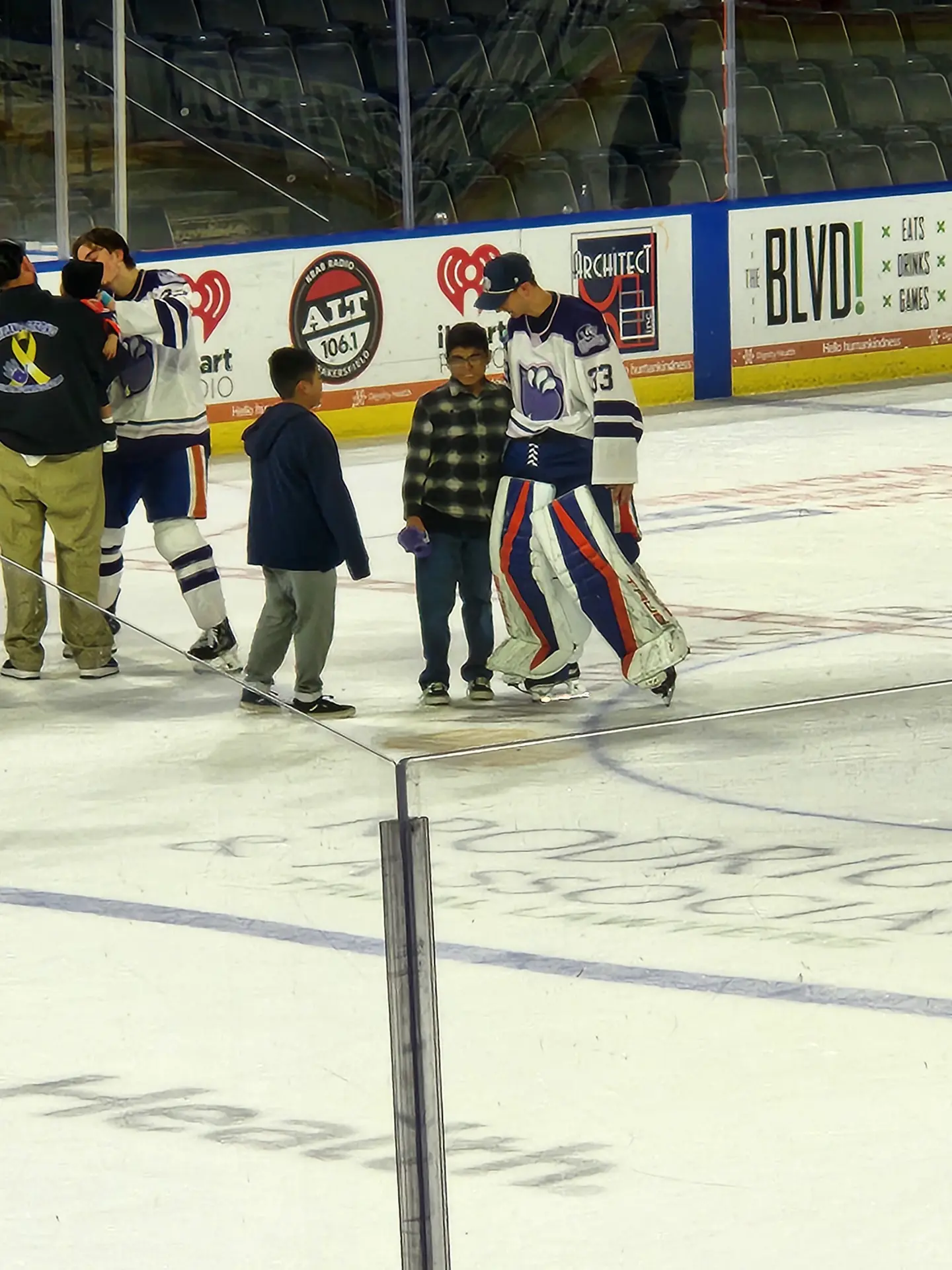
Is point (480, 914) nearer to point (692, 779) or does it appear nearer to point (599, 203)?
point (692, 779)

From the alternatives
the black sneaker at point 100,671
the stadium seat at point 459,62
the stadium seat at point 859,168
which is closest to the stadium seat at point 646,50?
the stadium seat at point 459,62

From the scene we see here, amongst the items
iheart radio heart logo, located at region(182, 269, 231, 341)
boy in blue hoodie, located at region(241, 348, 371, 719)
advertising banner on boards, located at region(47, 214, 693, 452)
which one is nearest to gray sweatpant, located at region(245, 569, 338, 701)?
boy in blue hoodie, located at region(241, 348, 371, 719)

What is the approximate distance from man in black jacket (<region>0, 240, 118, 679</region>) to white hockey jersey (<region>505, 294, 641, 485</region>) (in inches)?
44.7

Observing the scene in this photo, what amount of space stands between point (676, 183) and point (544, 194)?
2.79 ft

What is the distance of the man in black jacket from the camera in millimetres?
6270

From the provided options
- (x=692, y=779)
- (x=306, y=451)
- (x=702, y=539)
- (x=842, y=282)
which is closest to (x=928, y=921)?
(x=692, y=779)

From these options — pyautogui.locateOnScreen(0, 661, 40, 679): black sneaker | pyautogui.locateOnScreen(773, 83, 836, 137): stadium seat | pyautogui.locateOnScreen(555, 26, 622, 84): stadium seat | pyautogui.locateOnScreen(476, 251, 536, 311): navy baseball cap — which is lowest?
pyautogui.locateOnScreen(0, 661, 40, 679): black sneaker

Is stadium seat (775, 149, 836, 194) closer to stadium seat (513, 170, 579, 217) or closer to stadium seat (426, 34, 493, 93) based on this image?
stadium seat (513, 170, 579, 217)

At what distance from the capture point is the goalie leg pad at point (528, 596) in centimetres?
625

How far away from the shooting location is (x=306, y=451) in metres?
5.99

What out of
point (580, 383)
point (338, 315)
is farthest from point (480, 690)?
point (338, 315)

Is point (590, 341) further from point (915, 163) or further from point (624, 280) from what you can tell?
point (915, 163)

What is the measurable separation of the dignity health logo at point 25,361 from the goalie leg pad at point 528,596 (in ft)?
4.04

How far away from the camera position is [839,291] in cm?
1441
